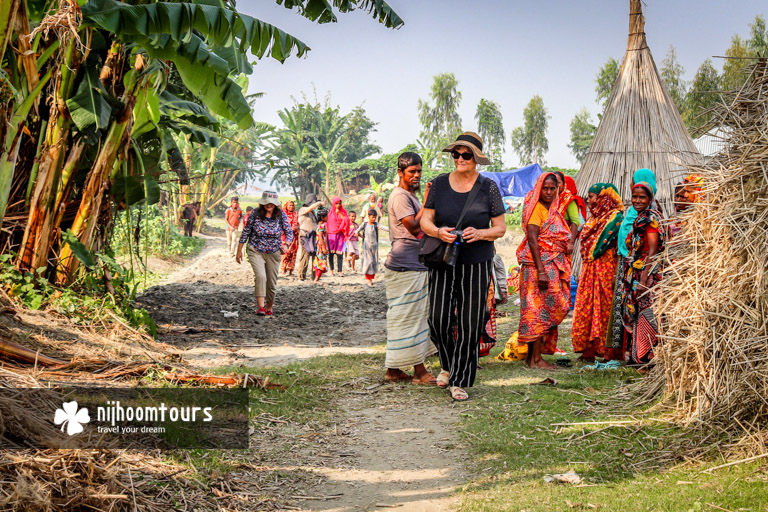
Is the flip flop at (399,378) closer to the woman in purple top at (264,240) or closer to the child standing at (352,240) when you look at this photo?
the woman in purple top at (264,240)

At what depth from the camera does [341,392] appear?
5832 mm

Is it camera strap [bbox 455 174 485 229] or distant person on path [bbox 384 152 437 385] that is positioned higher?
camera strap [bbox 455 174 485 229]

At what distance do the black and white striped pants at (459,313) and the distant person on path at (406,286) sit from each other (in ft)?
1.04

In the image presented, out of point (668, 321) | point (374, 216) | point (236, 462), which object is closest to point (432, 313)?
point (668, 321)

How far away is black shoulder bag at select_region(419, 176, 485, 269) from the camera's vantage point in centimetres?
532

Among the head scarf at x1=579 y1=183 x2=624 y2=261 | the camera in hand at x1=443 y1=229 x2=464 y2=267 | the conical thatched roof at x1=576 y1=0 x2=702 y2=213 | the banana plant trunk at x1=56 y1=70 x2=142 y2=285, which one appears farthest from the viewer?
the conical thatched roof at x1=576 y1=0 x2=702 y2=213

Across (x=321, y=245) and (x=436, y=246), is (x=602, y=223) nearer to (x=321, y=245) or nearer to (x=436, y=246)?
(x=436, y=246)

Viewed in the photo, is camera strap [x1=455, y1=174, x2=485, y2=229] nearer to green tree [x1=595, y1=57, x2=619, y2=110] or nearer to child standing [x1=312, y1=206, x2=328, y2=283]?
child standing [x1=312, y1=206, x2=328, y2=283]

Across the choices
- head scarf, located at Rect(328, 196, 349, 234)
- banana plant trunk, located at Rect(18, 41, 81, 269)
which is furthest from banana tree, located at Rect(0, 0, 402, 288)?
head scarf, located at Rect(328, 196, 349, 234)

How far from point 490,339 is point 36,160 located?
517cm

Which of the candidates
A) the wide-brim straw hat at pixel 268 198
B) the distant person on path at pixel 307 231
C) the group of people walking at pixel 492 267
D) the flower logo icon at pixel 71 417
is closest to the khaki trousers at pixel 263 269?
the wide-brim straw hat at pixel 268 198

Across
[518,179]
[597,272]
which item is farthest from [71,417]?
[518,179]

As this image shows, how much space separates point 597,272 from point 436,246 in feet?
7.72

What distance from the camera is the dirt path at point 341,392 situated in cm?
378
